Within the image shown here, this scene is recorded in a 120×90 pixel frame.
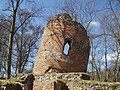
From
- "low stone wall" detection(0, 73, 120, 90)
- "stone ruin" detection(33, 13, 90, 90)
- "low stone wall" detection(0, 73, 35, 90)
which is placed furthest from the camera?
"stone ruin" detection(33, 13, 90, 90)

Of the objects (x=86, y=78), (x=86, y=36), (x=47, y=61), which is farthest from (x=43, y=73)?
(x=86, y=36)

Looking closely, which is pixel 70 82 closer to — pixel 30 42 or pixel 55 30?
pixel 55 30

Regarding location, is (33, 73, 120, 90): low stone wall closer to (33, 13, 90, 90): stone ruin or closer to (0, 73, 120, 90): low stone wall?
(0, 73, 120, 90): low stone wall

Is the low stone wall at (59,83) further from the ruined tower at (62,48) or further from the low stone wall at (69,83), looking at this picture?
the ruined tower at (62,48)

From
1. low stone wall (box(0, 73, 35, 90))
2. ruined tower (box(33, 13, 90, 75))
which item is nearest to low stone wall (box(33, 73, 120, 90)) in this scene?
low stone wall (box(0, 73, 35, 90))

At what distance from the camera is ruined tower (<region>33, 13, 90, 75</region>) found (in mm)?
17125

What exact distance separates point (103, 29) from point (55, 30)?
5.50m

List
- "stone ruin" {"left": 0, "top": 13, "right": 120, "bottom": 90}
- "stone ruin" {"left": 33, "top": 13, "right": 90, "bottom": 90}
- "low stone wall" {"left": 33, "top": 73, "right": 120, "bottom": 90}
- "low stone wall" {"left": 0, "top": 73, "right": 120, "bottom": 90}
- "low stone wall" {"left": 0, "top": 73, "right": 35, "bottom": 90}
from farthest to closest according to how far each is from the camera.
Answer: "stone ruin" {"left": 33, "top": 13, "right": 90, "bottom": 90} → "stone ruin" {"left": 0, "top": 13, "right": 120, "bottom": 90} → "low stone wall" {"left": 33, "top": 73, "right": 120, "bottom": 90} → "low stone wall" {"left": 0, "top": 73, "right": 120, "bottom": 90} → "low stone wall" {"left": 0, "top": 73, "right": 35, "bottom": 90}

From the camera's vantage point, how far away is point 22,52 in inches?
955

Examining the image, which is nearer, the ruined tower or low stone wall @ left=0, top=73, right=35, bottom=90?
low stone wall @ left=0, top=73, right=35, bottom=90

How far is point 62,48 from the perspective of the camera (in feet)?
56.7

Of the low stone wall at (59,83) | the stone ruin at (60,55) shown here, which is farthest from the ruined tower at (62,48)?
the low stone wall at (59,83)

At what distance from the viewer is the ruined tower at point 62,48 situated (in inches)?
674

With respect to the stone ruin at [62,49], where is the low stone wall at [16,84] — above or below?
below
